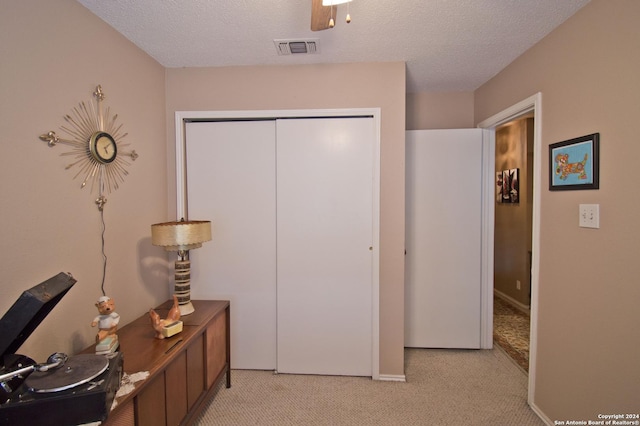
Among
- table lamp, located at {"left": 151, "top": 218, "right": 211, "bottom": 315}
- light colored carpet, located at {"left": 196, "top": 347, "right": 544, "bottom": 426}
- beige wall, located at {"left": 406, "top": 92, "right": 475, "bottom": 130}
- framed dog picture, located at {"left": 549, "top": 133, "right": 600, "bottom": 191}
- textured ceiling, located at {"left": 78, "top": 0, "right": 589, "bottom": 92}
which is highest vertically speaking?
textured ceiling, located at {"left": 78, "top": 0, "right": 589, "bottom": 92}

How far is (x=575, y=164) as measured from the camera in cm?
161

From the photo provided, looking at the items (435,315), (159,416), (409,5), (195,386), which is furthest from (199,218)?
(435,315)

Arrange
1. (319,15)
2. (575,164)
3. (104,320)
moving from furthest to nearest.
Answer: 1. (575,164)
2. (104,320)
3. (319,15)

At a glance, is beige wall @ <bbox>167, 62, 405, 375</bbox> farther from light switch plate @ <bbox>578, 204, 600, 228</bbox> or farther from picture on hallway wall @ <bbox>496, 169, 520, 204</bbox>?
picture on hallway wall @ <bbox>496, 169, 520, 204</bbox>

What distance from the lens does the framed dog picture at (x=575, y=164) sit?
1487mm

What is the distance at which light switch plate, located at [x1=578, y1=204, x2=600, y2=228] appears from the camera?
4.84ft

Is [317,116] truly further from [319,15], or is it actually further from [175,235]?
[175,235]

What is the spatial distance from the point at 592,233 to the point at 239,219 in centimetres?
229

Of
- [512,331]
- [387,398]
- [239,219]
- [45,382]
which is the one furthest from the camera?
[512,331]

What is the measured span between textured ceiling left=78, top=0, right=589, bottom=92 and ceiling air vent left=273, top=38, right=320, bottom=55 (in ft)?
0.14

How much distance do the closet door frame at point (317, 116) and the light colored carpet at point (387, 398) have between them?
0.28m

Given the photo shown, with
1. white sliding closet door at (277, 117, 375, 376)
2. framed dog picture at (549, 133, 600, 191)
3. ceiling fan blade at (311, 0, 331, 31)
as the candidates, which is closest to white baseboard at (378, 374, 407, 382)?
white sliding closet door at (277, 117, 375, 376)

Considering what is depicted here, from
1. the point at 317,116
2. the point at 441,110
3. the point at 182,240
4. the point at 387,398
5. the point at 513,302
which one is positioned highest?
the point at 441,110

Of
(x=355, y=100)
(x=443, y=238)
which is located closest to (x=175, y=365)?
(x=355, y=100)
